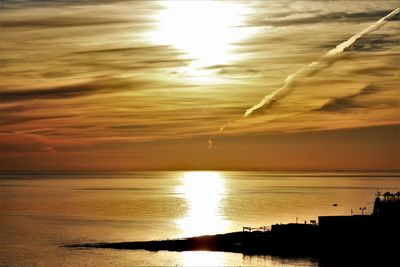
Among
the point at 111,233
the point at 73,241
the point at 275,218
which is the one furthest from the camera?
the point at 275,218

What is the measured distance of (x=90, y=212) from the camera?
198875 mm

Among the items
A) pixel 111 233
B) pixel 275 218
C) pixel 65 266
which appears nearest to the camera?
pixel 65 266

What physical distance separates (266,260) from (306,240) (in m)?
9.76

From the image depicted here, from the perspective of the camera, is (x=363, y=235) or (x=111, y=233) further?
(x=111, y=233)

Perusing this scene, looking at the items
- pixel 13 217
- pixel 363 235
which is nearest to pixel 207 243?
pixel 363 235

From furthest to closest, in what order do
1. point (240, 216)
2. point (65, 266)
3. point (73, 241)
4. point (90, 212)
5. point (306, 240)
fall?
point (90, 212)
point (240, 216)
point (73, 241)
point (306, 240)
point (65, 266)

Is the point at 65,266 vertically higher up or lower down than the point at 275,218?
lower down

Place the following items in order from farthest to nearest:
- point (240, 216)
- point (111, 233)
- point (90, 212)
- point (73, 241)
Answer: point (90, 212)
point (240, 216)
point (111, 233)
point (73, 241)

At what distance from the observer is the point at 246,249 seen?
4245 inches

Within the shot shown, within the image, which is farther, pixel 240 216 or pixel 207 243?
pixel 240 216

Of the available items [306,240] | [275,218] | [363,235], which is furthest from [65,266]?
[275,218]

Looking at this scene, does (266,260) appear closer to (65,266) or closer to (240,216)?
(65,266)

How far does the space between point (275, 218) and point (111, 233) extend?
46.7 meters

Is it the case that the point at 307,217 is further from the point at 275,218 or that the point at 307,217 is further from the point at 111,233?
the point at 111,233
